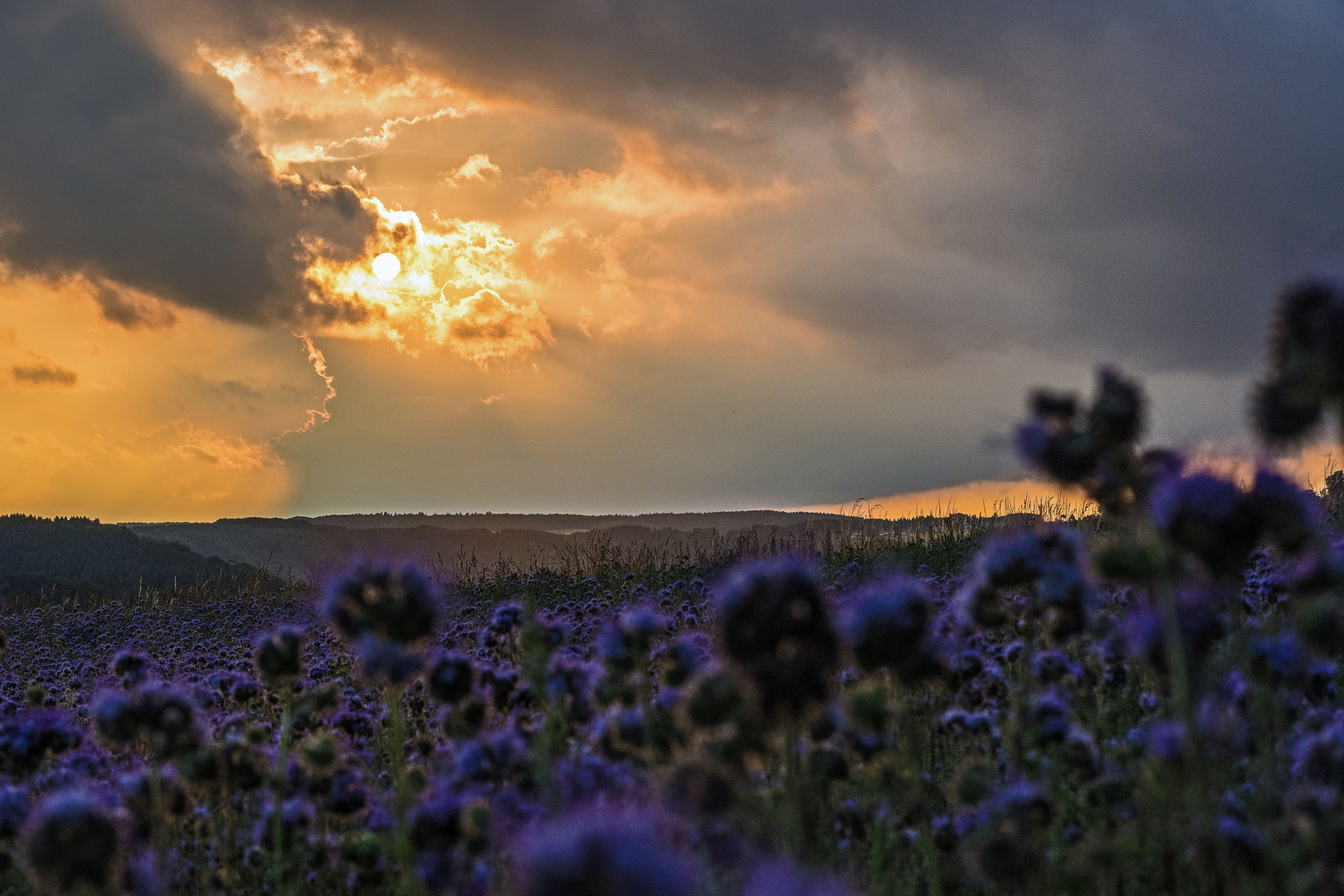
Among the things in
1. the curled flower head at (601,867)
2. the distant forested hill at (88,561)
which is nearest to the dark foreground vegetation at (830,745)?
the curled flower head at (601,867)

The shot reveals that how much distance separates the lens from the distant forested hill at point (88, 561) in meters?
31.1

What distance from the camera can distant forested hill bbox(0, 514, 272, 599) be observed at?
31062 mm

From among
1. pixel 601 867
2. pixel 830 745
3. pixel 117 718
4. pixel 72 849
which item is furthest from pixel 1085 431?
pixel 117 718

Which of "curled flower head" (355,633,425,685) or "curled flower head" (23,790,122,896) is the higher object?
"curled flower head" (355,633,425,685)

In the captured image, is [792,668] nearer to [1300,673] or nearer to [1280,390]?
[1280,390]

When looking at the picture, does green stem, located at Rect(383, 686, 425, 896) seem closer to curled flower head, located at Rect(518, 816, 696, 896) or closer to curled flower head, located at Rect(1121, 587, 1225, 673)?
curled flower head, located at Rect(518, 816, 696, 896)

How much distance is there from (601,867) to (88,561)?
41.3 meters

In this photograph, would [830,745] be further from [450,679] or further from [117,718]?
[117,718]

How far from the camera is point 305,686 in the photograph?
7809mm

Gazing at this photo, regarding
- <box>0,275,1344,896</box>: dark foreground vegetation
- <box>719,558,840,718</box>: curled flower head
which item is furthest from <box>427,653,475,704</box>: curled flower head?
<box>719,558,840,718</box>: curled flower head

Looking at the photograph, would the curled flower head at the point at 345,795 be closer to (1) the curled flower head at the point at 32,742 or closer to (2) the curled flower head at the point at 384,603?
(2) the curled flower head at the point at 384,603

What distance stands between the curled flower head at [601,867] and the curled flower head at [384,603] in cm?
162

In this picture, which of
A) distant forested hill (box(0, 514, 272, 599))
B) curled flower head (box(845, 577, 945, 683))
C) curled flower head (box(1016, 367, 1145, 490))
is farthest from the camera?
distant forested hill (box(0, 514, 272, 599))

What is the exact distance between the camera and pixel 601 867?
1.43 meters
